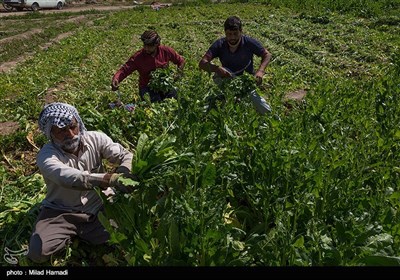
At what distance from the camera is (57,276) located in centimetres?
248

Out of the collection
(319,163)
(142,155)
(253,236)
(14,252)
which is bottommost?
(14,252)

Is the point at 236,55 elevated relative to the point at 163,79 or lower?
elevated

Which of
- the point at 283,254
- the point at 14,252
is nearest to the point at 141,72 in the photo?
the point at 14,252

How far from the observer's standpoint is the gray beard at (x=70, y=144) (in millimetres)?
3307

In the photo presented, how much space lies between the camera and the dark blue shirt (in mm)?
5359

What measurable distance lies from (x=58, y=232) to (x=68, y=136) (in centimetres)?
74

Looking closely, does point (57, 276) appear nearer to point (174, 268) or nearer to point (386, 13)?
point (174, 268)

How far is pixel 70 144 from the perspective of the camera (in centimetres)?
331

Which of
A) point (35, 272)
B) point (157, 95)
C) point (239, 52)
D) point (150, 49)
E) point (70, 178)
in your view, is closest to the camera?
point (35, 272)

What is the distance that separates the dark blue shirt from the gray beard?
8.18ft

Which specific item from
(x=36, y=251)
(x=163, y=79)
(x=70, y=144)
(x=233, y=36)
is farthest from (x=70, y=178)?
(x=233, y=36)

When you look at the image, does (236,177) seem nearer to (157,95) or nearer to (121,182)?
(121,182)

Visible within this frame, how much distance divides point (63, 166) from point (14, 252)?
2.77ft

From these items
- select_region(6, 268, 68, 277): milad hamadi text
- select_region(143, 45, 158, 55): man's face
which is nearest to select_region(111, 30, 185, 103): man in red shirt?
select_region(143, 45, 158, 55): man's face
